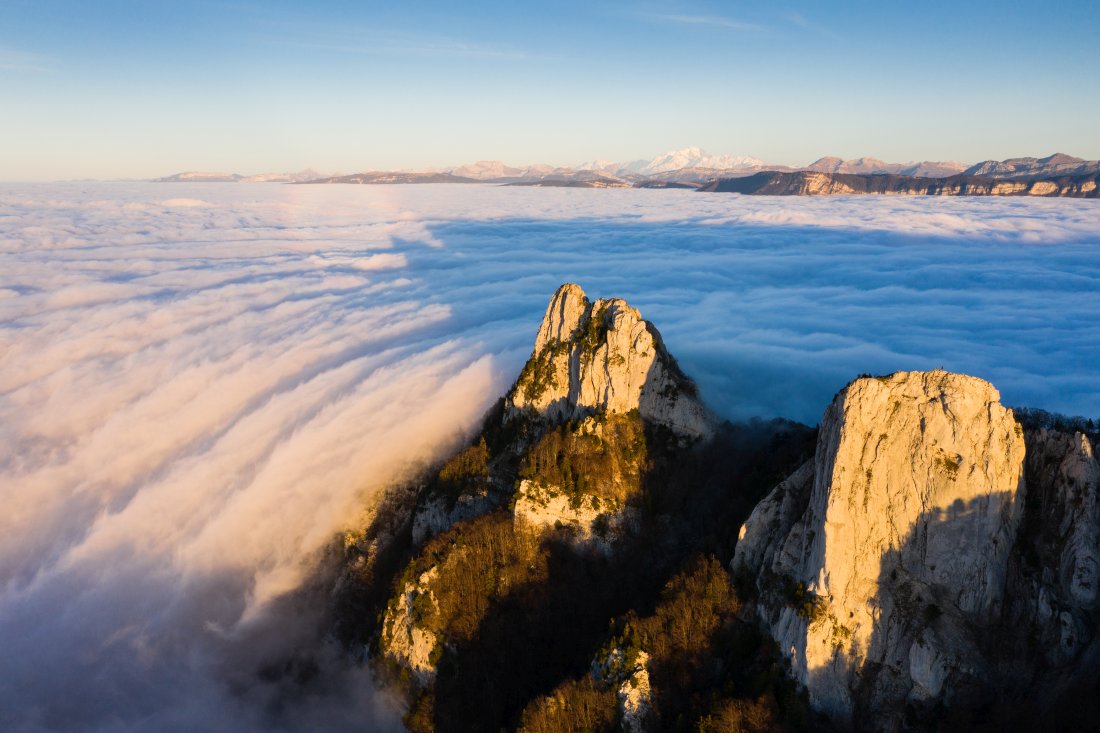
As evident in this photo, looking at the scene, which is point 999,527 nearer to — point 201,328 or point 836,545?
point 836,545

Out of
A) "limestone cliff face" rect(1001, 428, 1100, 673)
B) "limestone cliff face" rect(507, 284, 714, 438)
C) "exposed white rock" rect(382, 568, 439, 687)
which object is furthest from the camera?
"limestone cliff face" rect(507, 284, 714, 438)

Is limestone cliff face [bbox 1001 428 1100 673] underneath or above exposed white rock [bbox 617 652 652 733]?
above

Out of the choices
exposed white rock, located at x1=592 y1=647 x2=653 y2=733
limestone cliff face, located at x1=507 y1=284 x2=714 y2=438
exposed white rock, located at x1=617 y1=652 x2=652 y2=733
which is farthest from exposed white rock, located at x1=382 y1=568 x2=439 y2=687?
limestone cliff face, located at x1=507 y1=284 x2=714 y2=438

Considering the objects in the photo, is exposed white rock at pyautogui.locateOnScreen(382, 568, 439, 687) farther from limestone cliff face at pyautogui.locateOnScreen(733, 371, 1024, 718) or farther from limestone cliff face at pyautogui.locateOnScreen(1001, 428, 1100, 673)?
limestone cliff face at pyautogui.locateOnScreen(1001, 428, 1100, 673)

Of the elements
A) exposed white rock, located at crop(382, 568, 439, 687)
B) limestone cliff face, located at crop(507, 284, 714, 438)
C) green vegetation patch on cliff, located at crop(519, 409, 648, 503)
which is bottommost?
exposed white rock, located at crop(382, 568, 439, 687)

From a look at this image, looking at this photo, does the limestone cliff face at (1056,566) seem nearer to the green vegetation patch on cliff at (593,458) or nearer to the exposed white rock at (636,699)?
the exposed white rock at (636,699)

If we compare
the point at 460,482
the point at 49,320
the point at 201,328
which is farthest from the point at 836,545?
the point at 49,320

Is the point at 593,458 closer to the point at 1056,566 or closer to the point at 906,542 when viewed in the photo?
the point at 906,542
